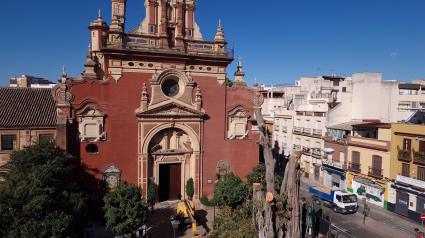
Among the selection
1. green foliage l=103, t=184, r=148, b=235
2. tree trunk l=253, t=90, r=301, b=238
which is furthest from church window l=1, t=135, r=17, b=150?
tree trunk l=253, t=90, r=301, b=238

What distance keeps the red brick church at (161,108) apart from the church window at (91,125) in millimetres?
70

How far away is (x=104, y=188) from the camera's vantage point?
23.0 metres

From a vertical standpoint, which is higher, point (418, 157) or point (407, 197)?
point (418, 157)

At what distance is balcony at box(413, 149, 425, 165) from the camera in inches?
921

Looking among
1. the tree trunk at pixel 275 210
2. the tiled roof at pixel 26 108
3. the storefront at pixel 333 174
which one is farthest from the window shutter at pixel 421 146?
the tiled roof at pixel 26 108

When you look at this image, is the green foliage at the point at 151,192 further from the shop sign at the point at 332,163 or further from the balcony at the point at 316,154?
the balcony at the point at 316,154

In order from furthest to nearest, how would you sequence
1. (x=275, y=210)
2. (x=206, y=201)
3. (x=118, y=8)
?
(x=118, y=8)
(x=206, y=201)
(x=275, y=210)

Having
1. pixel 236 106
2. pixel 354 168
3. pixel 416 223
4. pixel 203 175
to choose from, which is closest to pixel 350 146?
pixel 354 168

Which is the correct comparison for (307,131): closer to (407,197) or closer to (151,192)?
(407,197)

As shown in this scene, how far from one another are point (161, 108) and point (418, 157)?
20.6 meters

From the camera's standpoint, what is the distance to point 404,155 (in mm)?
24969

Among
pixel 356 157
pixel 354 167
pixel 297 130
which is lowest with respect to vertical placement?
pixel 354 167

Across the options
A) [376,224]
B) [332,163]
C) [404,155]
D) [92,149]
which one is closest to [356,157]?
[332,163]

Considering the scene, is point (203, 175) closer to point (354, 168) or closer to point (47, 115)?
point (47, 115)
